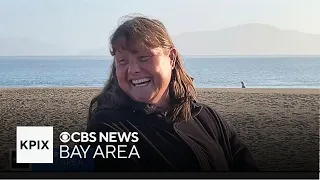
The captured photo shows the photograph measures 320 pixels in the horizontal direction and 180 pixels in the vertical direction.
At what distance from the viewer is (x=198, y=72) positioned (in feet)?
9.31

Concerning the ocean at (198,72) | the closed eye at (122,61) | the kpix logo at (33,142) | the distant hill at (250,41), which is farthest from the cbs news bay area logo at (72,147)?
the distant hill at (250,41)

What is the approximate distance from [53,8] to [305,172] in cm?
199

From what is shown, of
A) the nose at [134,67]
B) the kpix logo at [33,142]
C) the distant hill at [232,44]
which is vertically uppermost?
the distant hill at [232,44]

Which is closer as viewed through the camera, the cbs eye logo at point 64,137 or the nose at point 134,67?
the nose at point 134,67

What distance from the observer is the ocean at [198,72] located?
2.79 metres

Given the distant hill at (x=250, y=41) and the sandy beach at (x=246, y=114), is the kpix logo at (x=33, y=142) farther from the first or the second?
the distant hill at (x=250, y=41)

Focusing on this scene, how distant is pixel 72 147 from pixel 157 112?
59cm

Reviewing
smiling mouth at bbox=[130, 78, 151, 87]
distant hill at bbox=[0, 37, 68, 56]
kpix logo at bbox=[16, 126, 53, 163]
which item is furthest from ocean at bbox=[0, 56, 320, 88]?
kpix logo at bbox=[16, 126, 53, 163]

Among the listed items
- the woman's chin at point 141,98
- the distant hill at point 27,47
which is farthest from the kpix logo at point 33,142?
the woman's chin at point 141,98

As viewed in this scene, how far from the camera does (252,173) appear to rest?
9.75 feet

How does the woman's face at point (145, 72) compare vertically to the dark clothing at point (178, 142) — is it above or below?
above

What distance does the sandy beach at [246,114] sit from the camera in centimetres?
287

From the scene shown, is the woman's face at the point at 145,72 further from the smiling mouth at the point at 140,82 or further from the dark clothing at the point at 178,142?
the dark clothing at the point at 178,142

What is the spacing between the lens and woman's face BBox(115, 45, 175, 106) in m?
2.81
